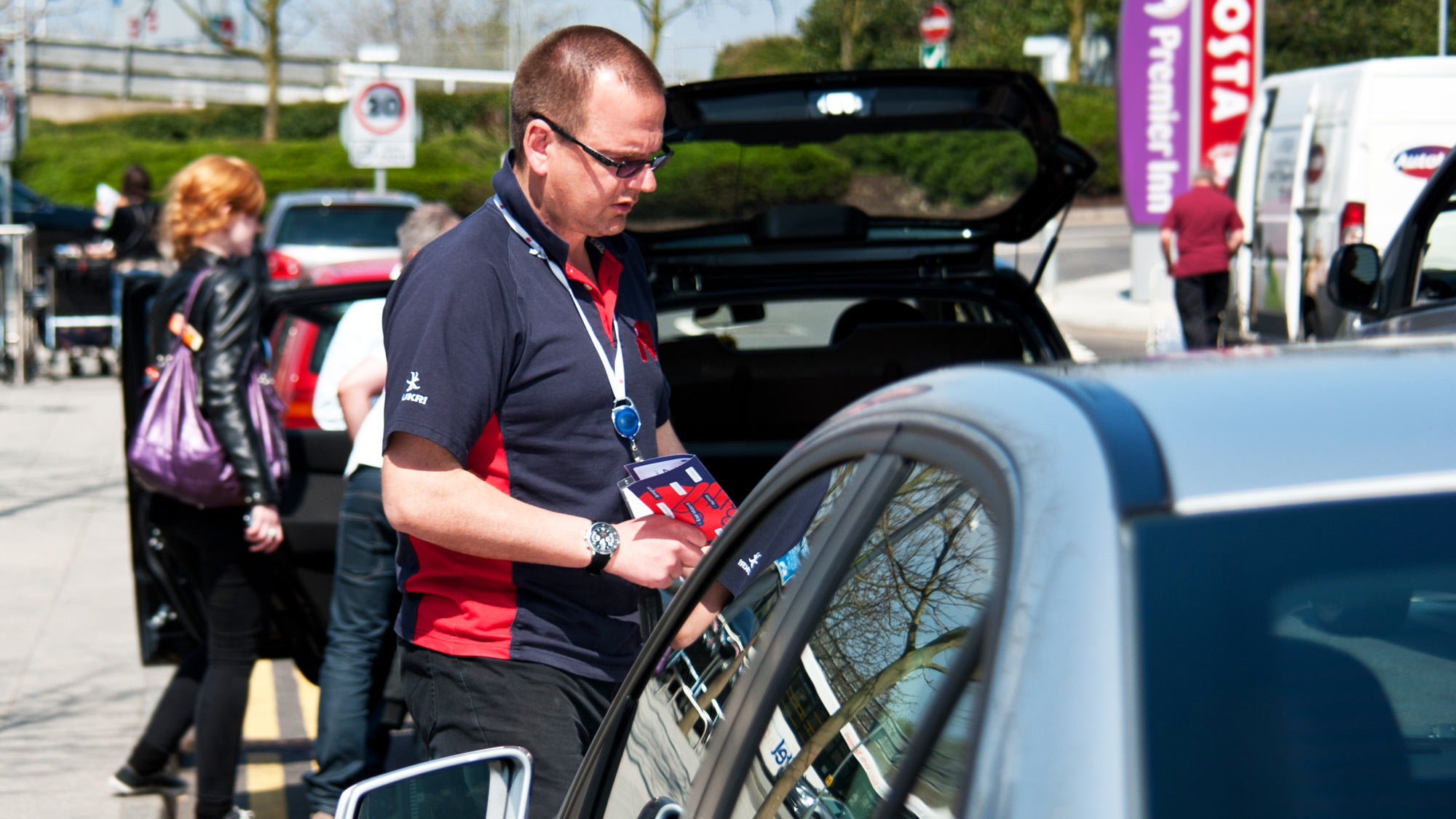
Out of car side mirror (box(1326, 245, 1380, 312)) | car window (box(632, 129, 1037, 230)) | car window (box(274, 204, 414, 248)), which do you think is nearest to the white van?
car side mirror (box(1326, 245, 1380, 312))

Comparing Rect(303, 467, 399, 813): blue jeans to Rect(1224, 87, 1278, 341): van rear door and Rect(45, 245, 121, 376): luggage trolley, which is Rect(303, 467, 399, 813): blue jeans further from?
Rect(1224, 87, 1278, 341): van rear door

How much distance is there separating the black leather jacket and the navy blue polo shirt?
166cm

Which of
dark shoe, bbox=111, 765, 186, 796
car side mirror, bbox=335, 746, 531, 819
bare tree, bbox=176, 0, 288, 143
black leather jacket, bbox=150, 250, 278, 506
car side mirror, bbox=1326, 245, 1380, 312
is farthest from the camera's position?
bare tree, bbox=176, 0, 288, 143

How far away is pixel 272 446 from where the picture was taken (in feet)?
14.5

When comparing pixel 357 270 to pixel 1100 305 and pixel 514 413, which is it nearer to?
pixel 514 413

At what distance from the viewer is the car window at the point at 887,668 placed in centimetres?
132

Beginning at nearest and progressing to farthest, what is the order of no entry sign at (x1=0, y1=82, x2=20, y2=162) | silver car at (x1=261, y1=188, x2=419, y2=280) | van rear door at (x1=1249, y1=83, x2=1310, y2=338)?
van rear door at (x1=1249, y1=83, x2=1310, y2=338), no entry sign at (x1=0, y1=82, x2=20, y2=162), silver car at (x1=261, y1=188, x2=419, y2=280)

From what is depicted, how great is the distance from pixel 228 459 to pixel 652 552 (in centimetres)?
208

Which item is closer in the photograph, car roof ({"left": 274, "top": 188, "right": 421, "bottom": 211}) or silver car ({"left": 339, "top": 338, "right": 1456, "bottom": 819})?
silver car ({"left": 339, "top": 338, "right": 1456, "bottom": 819})

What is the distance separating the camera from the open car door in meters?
4.54

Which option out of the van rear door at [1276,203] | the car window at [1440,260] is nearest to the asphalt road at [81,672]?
the car window at [1440,260]

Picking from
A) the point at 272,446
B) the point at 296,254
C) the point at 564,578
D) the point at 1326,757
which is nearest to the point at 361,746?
the point at 272,446

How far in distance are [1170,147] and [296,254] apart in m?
10.3

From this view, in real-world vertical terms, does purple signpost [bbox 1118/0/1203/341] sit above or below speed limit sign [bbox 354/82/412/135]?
above
